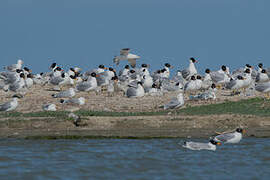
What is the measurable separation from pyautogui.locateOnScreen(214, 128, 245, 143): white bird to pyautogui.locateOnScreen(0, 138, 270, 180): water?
18cm

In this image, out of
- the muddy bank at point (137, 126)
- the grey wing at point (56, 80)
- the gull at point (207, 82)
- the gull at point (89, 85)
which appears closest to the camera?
the muddy bank at point (137, 126)

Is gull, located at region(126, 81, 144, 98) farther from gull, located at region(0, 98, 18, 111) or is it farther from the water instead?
the water

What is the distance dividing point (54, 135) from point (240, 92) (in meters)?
12.0

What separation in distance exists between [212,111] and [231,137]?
17.9 ft

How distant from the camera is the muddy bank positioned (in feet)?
67.7

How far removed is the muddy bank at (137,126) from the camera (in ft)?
67.7

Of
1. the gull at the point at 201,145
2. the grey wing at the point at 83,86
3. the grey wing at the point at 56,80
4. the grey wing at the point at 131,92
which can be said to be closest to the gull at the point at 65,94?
the grey wing at the point at 83,86

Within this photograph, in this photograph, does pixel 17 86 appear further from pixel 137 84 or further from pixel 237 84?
pixel 237 84

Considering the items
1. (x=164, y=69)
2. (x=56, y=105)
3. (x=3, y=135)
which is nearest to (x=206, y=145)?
(x=3, y=135)

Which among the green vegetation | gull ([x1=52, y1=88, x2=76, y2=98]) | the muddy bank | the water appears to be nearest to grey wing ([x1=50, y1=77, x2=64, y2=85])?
gull ([x1=52, y1=88, x2=76, y2=98])

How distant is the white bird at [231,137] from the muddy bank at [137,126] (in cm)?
122

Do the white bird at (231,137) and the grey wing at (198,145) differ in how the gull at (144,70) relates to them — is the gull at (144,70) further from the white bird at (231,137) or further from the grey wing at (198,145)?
the grey wing at (198,145)

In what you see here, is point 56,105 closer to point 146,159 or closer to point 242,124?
point 242,124

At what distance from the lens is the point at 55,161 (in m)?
16.7
